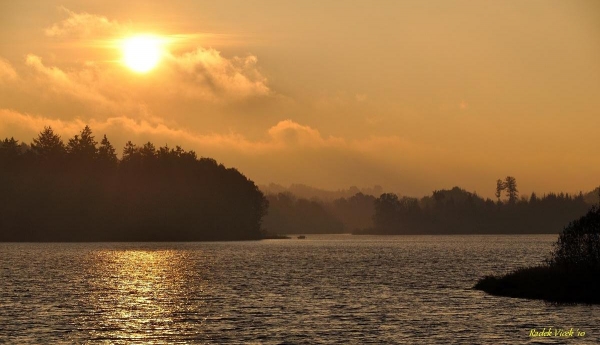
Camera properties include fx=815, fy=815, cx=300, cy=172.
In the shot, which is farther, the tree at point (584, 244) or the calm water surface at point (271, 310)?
the tree at point (584, 244)

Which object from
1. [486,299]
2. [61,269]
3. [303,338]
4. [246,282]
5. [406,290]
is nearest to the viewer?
[303,338]

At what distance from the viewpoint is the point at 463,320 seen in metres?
63.5

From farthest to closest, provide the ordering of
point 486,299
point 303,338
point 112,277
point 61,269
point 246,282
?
point 61,269 < point 112,277 < point 246,282 < point 486,299 < point 303,338

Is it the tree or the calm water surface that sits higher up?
the tree

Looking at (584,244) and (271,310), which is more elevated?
(584,244)

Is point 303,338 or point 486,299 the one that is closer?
point 303,338

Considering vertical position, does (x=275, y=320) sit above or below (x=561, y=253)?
below

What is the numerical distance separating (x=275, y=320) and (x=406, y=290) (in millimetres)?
28961

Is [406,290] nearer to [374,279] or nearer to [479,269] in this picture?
[374,279]

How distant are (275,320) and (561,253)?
99.0 ft

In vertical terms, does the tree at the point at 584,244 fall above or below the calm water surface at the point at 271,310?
above

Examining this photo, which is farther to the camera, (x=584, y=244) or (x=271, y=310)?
(x=584, y=244)

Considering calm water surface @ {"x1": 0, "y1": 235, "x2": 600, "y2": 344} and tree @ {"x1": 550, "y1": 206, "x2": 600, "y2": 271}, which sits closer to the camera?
calm water surface @ {"x1": 0, "y1": 235, "x2": 600, "y2": 344}

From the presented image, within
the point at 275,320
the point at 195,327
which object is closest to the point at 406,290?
the point at 275,320
